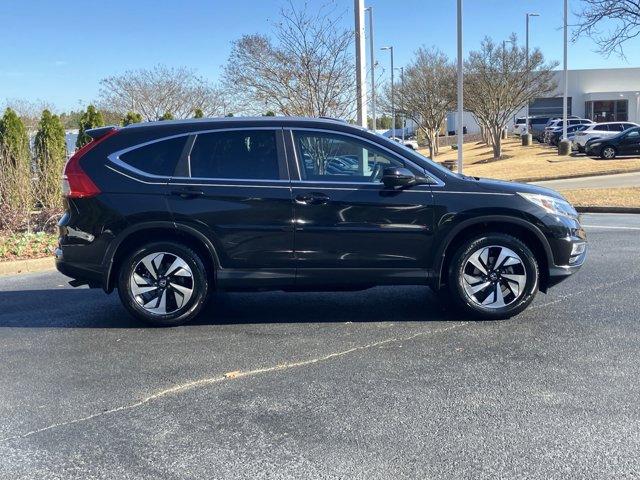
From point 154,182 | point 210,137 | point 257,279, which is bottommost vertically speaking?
point 257,279

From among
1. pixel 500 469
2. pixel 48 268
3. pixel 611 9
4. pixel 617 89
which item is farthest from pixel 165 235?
pixel 617 89

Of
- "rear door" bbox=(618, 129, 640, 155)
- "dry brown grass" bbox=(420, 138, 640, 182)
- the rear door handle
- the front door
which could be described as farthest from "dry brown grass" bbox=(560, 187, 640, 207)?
"rear door" bbox=(618, 129, 640, 155)

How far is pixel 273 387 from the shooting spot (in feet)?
14.1

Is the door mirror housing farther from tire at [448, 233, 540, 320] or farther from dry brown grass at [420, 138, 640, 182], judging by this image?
dry brown grass at [420, 138, 640, 182]

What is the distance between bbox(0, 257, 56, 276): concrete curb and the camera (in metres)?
8.90

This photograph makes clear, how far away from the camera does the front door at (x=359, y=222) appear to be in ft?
18.1

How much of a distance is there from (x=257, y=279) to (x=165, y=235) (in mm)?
913

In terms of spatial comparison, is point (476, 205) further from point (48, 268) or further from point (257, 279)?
point (48, 268)

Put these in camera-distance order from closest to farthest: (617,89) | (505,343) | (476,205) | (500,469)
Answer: (500,469)
(505,343)
(476,205)
(617,89)

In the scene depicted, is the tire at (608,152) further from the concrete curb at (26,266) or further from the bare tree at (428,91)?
the concrete curb at (26,266)

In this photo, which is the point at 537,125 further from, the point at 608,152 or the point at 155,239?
the point at 155,239

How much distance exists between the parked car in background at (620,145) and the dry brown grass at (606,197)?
13.6 m

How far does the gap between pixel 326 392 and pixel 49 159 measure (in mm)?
11418

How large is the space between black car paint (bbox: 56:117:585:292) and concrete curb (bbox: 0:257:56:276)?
3.84 m
